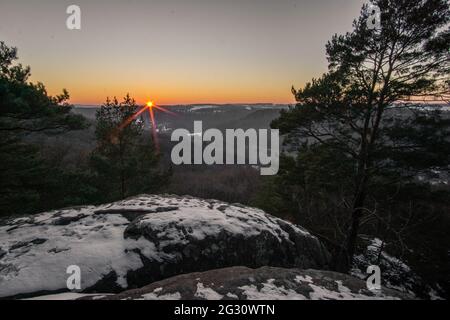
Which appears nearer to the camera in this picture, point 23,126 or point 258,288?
point 258,288

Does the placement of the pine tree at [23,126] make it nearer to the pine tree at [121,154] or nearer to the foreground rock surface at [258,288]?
the pine tree at [121,154]

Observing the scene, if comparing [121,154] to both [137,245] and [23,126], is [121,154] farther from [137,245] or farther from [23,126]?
[137,245]

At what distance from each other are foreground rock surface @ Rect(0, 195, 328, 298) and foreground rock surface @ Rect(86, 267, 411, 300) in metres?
1.35

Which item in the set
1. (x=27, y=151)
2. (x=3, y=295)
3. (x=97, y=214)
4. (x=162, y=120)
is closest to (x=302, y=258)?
(x=97, y=214)

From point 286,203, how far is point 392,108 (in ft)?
28.7

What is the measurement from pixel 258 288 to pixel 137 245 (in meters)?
2.80

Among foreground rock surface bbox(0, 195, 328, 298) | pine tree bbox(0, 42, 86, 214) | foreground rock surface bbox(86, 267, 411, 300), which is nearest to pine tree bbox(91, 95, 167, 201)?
pine tree bbox(0, 42, 86, 214)

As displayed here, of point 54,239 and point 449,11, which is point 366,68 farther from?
point 54,239

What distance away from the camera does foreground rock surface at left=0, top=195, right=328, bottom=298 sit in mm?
4188

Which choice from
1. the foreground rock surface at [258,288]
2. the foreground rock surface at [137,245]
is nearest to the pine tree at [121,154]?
the foreground rock surface at [137,245]

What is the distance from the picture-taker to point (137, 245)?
5.07m

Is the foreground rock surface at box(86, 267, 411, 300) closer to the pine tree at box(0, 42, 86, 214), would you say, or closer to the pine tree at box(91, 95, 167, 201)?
the pine tree at box(0, 42, 86, 214)

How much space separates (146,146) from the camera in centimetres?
1528

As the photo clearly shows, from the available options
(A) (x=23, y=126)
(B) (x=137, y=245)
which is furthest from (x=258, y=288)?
(A) (x=23, y=126)
